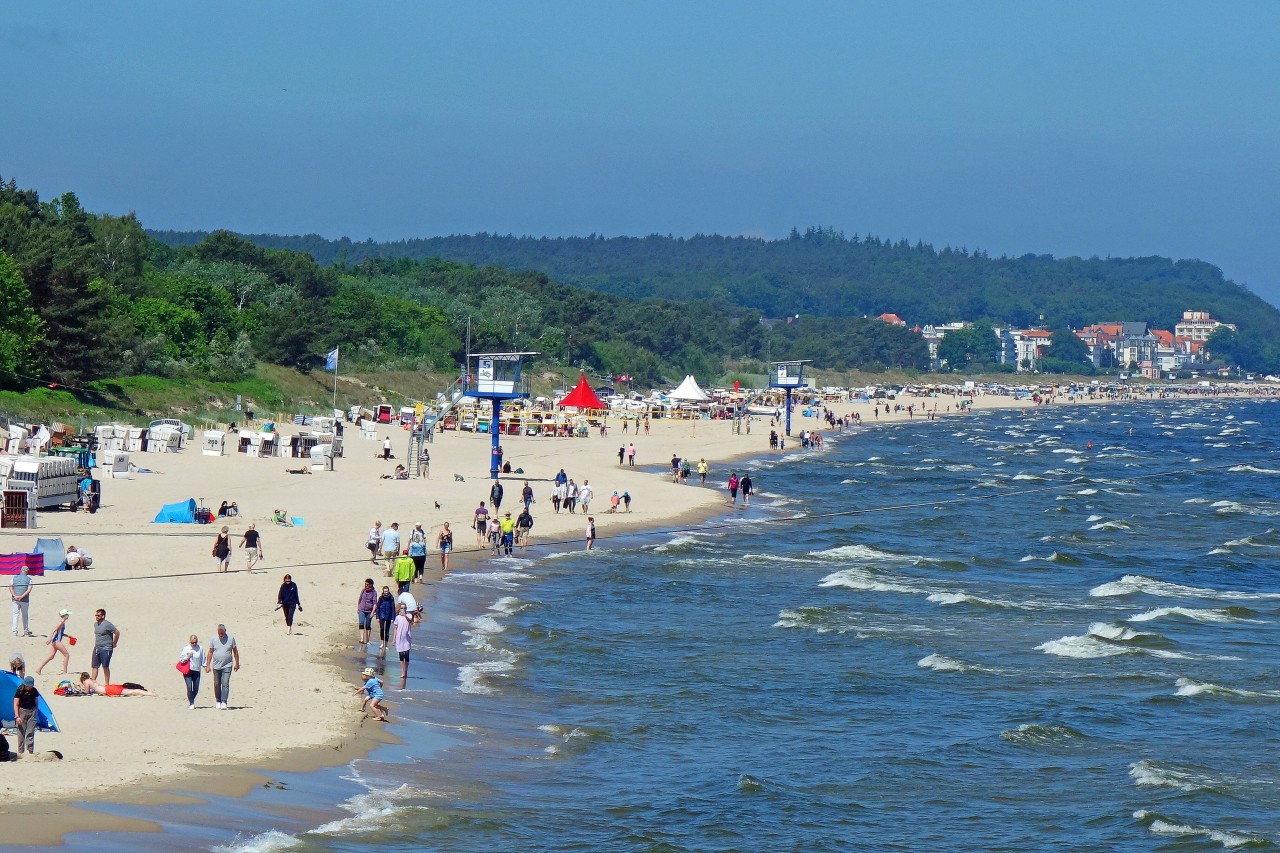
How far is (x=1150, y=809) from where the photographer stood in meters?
18.8

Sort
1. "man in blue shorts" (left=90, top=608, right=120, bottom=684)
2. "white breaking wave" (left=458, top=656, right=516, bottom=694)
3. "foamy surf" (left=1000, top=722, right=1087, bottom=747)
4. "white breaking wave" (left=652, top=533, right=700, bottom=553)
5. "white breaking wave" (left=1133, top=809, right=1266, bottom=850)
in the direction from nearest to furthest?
"white breaking wave" (left=1133, top=809, right=1266, bottom=850), "man in blue shorts" (left=90, top=608, right=120, bottom=684), "foamy surf" (left=1000, top=722, right=1087, bottom=747), "white breaking wave" (left=458, top=656, right=516, bottom=694), "white breaking wave" (left=652, top=533, right=700, bottom=553)

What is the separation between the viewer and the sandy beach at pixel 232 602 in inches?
672

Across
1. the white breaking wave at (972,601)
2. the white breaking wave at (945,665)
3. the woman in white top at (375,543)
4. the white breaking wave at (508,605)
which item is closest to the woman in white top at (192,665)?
the white breaking wave at (508,605)

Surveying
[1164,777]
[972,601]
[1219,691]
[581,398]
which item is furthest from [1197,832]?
[581,398]

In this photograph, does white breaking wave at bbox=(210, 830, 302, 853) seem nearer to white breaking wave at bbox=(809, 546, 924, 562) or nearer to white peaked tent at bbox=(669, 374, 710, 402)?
white breaking wave at bbox=(809, 546, 924, 562)

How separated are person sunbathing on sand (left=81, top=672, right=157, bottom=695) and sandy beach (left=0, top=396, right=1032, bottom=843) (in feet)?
0.69

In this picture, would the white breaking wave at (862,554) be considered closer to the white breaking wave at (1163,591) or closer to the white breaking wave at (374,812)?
the white breaking wave at (1163,591)

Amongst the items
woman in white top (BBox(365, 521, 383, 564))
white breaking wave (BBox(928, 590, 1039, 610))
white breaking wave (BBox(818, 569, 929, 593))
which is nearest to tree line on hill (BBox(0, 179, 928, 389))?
woman in white top (BBox(365, 521, 383, 564))

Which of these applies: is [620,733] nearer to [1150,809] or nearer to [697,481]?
[1150,809]

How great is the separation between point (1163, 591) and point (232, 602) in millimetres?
21488

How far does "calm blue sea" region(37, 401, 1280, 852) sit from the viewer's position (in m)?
17.6

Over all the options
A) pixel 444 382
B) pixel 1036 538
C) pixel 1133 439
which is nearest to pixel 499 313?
pixel 444 382

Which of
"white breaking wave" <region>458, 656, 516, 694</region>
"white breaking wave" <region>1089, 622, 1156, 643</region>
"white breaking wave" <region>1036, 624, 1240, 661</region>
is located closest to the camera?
"white breaking wave" <region>458, 656, 516, 694</region>

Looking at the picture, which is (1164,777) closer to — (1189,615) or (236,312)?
(1189,615)
